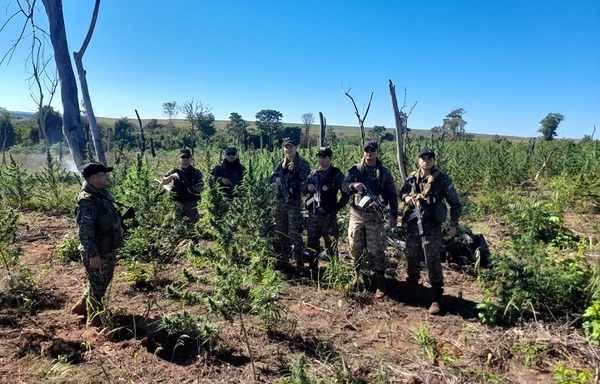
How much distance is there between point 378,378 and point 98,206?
3.03m

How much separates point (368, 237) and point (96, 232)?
3.07m

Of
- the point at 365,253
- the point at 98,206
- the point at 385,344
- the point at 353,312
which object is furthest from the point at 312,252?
the point at 98,206

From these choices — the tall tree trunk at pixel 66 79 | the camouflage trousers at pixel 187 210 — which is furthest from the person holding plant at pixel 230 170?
the tall tree trunk at pixel 66 79

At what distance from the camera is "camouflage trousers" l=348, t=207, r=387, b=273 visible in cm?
449

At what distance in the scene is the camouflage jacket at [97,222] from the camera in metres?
3.48

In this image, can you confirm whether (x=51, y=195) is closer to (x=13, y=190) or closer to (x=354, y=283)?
(x=13, y=190)

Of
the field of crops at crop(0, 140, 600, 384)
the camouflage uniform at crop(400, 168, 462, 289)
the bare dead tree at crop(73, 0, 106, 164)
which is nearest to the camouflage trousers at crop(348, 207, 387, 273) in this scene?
the field of crops at crop(0, 140, 600, 384)

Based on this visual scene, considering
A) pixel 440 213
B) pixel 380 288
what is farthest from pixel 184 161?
pixel 440 213

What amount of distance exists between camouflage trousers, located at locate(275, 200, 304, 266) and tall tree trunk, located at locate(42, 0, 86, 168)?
14.7 ft

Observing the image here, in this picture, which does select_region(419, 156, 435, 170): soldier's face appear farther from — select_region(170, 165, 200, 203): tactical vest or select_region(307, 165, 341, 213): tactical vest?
select_region(170, 165, 200, 203): tactical vest

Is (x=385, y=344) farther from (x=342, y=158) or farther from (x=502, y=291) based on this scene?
(x=342, y=158)

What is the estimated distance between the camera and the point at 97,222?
11.7ft

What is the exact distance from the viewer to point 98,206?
3578 mm

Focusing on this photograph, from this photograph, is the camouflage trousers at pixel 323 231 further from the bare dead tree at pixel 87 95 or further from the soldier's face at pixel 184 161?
the bare dead tree at pixel 87 95
